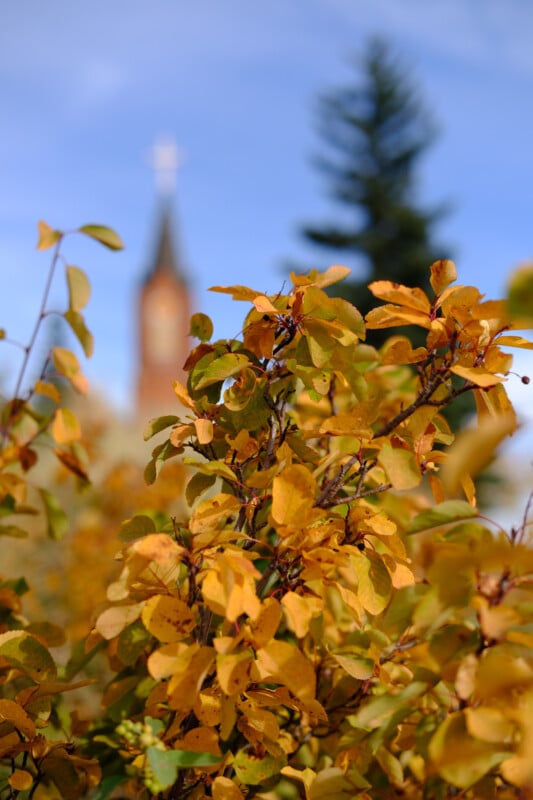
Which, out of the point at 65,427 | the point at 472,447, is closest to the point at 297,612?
the point at 472,447

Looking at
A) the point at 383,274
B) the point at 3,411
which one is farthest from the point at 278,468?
the point at 383,274

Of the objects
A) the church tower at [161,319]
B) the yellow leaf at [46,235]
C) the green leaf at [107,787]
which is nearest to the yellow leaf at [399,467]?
the green leaf at [107,787]

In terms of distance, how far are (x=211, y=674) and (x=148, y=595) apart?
0.11 metres

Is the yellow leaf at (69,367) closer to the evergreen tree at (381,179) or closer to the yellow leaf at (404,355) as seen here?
the yellow leaf at (404,355)

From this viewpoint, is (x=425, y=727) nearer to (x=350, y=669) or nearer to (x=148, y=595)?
(x=350, y=669)

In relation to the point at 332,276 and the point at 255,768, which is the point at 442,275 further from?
the point at 255,768

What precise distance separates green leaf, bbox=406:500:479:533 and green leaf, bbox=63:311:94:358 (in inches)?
25.1

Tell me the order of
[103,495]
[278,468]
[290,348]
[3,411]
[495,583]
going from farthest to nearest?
[103,495]
[3,411]
[290,348]
[278,468]
[495,583]

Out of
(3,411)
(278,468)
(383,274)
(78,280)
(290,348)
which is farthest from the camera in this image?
(383,274)

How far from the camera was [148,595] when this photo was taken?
70 centimetres

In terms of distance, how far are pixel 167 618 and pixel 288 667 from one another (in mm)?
114

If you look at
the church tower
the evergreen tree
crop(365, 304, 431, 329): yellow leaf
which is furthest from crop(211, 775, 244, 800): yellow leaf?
the church tower

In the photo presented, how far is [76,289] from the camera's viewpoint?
1.04m

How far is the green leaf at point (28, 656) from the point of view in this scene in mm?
780
